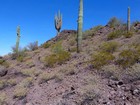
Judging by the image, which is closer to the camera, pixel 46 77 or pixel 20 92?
pixel 20 92

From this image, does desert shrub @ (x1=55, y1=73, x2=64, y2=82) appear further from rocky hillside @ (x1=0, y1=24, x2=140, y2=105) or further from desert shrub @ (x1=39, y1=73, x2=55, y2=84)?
desert shrub @ (x1=39, y1=73, x2=55, y2=84)

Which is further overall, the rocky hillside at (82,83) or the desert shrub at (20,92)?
the desert shrub at (20,92)

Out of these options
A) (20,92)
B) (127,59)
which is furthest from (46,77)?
(127,59)

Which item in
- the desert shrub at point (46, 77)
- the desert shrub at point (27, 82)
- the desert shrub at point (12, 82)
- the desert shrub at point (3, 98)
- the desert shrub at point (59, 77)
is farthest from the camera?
the desert shrub at point (12, 82)

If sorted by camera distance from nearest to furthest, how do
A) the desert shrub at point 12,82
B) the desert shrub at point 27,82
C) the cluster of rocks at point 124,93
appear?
the cluster of rocks at point 124,93 < the desert shrub at point 27,82 < the desert shrub at point 12,82

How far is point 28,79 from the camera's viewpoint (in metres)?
12.2

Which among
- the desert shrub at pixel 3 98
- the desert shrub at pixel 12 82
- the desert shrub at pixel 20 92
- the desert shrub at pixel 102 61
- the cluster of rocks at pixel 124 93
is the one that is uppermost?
the desert shrub at pixel 102 61

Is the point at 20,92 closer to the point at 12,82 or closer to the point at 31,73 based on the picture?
the point at 12,82

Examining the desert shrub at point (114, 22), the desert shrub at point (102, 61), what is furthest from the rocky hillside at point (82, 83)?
the desert shrub at point (114, 22)

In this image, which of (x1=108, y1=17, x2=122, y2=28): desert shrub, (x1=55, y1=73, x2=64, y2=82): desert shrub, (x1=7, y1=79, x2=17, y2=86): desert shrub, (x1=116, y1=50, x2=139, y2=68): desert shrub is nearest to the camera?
(x1=116, y1=50, x2=139, y2=68): desert shrub

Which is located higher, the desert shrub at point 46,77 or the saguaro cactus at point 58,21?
the saguaro cactus at point 58,21

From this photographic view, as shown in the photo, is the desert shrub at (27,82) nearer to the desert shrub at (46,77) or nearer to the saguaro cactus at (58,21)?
the desert shrub at (46,77)

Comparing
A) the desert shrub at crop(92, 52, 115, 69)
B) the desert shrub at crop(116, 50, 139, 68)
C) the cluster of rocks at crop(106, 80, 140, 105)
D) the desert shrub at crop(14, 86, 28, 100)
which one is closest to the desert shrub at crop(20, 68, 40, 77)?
the desert shrub at crop(14, 86, 28, 100)

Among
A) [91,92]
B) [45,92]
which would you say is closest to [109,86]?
[91,92]
